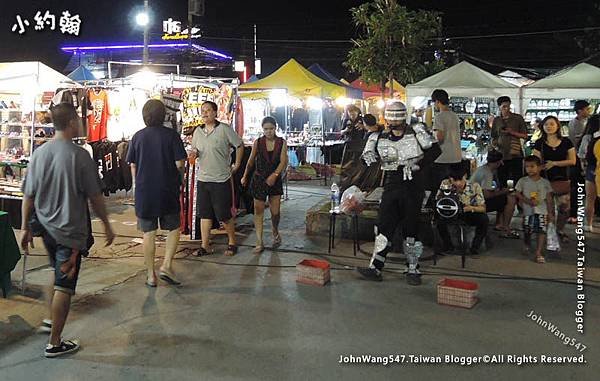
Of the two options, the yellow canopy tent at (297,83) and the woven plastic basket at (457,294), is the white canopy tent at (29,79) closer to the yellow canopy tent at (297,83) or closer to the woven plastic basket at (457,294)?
the woven plastic basket at (457,294)

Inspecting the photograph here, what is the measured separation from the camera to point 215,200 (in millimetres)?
6477

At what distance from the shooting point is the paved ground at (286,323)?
368 centimetres

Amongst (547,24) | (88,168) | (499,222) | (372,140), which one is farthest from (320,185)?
(547,24)

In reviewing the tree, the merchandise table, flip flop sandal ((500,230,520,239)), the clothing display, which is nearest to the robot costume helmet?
flip flop sandal ((500,230,520,239))

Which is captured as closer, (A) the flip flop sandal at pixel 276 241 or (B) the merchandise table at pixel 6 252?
(B) the merchandise table at pixel 6 252

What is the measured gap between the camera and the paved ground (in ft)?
12.1

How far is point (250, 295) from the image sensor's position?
521 cm

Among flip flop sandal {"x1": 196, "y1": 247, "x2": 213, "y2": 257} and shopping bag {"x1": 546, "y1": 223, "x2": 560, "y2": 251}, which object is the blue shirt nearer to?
flip flop sandal {"x1": 196, "y1": 247, "x2": 213, "y2": 257}

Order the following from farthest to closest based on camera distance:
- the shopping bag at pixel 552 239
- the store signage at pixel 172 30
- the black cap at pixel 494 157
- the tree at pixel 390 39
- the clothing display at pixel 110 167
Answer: the store signage at pixel 172 30, the tree at pixel 390 39, the clothing display at pixel 110 167, the black cap at pixel 494 157, the shopping bag at pixel 552 239

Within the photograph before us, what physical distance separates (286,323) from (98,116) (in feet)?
21.0

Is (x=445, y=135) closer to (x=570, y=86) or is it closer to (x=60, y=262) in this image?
(x=570, y=86)

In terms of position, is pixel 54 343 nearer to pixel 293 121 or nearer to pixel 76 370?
pixel 76 370

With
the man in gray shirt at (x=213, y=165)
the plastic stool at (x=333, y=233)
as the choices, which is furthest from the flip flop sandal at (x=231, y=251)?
the plastic stool at (x=333, y=233)

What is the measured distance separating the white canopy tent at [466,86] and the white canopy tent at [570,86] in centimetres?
44
